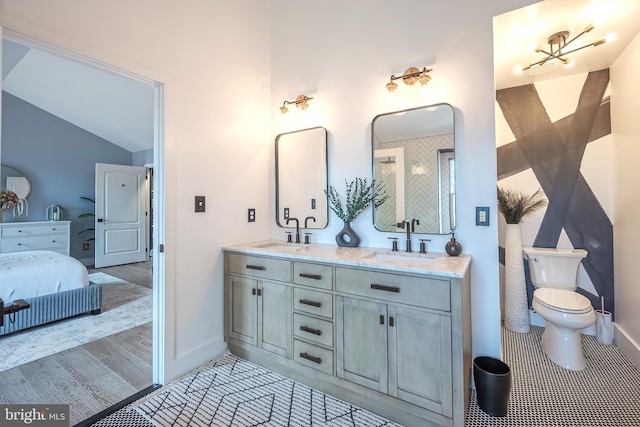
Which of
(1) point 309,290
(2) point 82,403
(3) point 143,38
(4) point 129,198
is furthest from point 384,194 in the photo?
(4) point 129,198

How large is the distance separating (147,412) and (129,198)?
17.5 ft

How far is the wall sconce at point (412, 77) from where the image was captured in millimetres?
2066

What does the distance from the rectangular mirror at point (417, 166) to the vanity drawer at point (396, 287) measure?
2.10ft

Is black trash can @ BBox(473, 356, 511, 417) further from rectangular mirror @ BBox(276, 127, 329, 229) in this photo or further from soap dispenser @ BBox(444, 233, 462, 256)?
rectangular mirror @ BBox(276, 127, 329, 229)

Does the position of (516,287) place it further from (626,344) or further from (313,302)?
(313,302)

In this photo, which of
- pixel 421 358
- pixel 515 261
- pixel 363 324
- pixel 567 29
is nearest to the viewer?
pixel 421 358

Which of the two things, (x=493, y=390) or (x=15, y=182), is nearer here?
(x=493, y=390)

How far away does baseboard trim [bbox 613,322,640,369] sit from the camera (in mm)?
2126

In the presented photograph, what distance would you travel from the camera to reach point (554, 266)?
2621mm

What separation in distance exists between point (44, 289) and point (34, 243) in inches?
114

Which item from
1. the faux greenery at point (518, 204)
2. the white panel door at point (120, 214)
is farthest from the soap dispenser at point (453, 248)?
the white panel door at point (120, 214)

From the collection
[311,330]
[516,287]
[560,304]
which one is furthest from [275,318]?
[516,287]

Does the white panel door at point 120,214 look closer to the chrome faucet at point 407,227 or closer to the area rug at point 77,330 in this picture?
the area rug at point 77,330

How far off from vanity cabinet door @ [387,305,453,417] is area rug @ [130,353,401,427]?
10.0 inches
